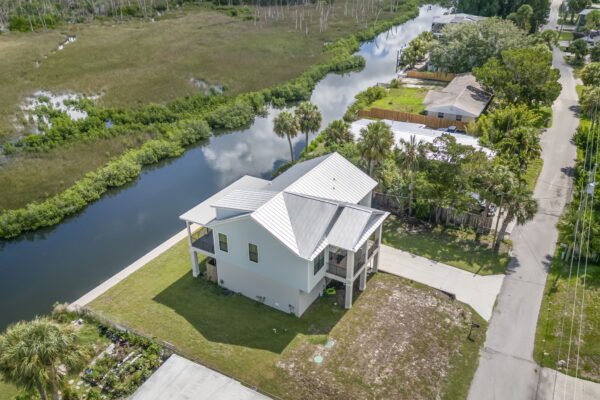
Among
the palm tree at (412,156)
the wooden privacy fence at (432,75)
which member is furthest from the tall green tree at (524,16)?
the palm tree at (412,156)

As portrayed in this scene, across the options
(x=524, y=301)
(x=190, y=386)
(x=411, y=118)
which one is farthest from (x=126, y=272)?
(x=411, y=118)

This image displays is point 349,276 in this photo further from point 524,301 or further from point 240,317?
point 524,301

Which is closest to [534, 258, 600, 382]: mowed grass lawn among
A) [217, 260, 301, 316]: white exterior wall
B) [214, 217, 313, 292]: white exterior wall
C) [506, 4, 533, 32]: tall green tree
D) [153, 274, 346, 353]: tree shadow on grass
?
[153, 274, 346, 353]: tree shadow on grass

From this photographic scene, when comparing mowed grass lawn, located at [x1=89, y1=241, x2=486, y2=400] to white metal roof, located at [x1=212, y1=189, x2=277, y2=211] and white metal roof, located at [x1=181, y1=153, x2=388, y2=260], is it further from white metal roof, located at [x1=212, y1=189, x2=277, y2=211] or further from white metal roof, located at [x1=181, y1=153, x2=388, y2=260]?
white metal roof, located at [x1=212, y1=189, x2=277, y2=211]

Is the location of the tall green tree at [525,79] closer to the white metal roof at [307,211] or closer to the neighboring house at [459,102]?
the neighboring house at [459,102]

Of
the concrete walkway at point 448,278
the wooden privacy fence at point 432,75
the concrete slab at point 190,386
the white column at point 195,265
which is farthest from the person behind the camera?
the wooden privacy fence at point 432,75
